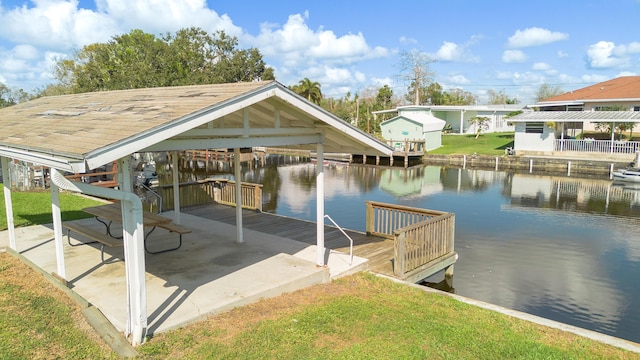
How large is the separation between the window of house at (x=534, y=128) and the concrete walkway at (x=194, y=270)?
30.9 meters

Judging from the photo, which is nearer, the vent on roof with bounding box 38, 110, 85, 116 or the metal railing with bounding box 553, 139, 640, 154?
the vent on roof with bounding box 38, 110, 85, 116

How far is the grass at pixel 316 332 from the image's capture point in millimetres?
5172

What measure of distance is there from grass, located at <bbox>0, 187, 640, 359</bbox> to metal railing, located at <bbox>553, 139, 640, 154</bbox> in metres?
31.0

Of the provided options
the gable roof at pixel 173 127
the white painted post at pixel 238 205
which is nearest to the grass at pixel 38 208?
the gable roof at pixel 173 127

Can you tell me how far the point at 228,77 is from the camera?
44594 millimetres

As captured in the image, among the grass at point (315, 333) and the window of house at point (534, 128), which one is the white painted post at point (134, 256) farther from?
the window of house at point (534, 128)

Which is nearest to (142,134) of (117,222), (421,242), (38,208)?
(117,222)

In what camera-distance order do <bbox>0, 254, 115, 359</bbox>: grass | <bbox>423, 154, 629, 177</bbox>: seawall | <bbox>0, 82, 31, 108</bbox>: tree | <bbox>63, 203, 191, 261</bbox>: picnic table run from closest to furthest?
<bbox>0, 254, 115, 359</bbox>: grass → <bbox>63, 203, 191, 261</bbox>: picnic table → <bbox>423, 154, 629, 177</bbox>: seawall → <bbox>0, 82, 31, 108</bbox>: tree

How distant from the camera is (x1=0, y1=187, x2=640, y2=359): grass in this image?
5172mm

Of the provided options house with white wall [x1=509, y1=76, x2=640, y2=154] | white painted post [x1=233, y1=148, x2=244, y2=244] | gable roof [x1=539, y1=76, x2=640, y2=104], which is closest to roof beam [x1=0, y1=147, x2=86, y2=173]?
white painted post [x1=233, y1=148, x2=244, y2=244]

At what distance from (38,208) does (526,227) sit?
51.7 feet

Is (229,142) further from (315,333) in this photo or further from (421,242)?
(421,242)

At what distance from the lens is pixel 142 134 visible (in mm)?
4824

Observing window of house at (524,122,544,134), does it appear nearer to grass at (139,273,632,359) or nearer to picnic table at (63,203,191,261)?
grass at (139,273,632,359)
